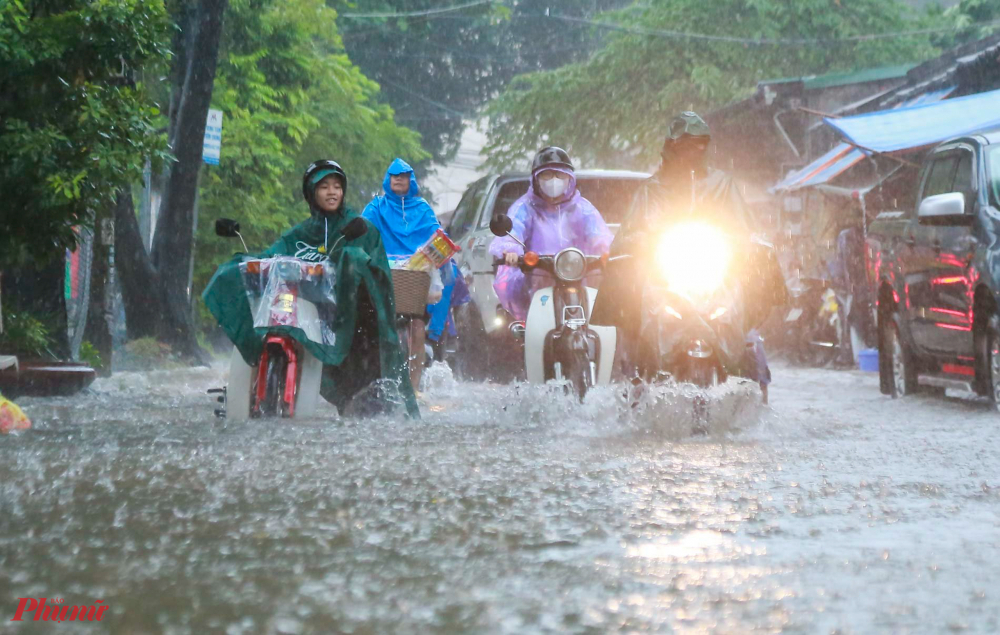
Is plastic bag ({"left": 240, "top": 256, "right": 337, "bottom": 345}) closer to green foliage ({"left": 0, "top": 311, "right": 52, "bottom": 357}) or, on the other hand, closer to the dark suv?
the dark suv

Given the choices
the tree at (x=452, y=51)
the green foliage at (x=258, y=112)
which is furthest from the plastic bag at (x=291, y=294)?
the tree at (x=452, y=51)

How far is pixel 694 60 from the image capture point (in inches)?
1454

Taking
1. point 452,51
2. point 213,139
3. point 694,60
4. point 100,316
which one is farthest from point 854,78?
point 452,51

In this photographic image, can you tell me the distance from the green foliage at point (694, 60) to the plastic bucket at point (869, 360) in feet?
63.3

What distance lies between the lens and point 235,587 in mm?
4133

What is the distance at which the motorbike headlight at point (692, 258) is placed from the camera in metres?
8.30

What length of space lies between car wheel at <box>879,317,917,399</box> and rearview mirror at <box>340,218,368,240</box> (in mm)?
5346

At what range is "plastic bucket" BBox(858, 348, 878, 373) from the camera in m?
17.0

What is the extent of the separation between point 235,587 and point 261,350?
447cm

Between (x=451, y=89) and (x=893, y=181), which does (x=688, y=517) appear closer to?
(x=893, y=181)

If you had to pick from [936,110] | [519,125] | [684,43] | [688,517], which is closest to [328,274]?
[688,517]

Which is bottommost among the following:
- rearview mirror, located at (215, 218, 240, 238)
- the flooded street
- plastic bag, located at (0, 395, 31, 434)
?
the flooded street

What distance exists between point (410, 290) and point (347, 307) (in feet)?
5.13

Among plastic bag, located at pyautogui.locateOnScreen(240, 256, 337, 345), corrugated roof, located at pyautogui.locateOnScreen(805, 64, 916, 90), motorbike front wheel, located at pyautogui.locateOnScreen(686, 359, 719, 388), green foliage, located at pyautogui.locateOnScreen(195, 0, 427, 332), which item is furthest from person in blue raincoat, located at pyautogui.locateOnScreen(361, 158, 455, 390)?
corrugated roof, located at pyautogui.locateOnScreen(805, 64, 916, 90)
